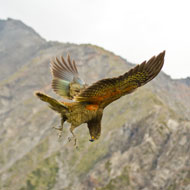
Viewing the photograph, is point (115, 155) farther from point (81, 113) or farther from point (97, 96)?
point (97, 96)

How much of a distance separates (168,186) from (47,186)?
61.3m

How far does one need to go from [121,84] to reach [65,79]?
2616 millimetres

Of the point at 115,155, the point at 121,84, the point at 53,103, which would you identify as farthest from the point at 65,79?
the point at 115,155

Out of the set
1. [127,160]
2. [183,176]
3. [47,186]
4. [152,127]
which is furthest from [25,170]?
[183,176]

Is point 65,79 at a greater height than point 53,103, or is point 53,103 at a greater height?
point 65,79

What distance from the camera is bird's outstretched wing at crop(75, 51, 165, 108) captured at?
6629 millimetres

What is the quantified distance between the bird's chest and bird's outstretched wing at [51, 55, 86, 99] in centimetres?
136

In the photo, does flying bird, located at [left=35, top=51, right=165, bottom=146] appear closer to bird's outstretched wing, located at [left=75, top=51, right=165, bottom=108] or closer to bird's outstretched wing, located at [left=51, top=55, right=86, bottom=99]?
bird's outstretched wing, located at [left=75, top=51, right=165, bottom=108]

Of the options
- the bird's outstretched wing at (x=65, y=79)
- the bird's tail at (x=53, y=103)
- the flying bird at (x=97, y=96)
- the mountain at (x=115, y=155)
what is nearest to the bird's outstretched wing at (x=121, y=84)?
the flying bird at (x=97, y=96)

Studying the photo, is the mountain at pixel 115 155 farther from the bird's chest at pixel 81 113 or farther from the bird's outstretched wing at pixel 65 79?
the bird's chest at pixel 81 113

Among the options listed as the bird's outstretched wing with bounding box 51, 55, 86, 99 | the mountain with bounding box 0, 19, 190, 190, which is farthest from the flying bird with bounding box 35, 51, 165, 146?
the mountain with bounding box 0, 19, 190, 190

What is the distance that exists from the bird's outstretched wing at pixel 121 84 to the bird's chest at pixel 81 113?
0.15 meters

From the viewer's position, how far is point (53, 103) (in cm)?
699

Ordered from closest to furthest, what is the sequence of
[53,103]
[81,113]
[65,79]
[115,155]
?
[53,103] → [81,113] → [65,79] → [115,155]
